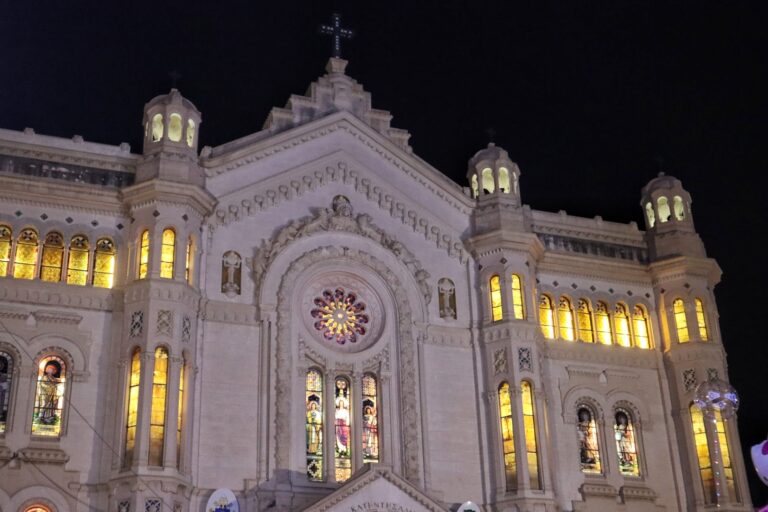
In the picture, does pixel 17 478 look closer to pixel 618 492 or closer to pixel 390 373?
pixel 390 373

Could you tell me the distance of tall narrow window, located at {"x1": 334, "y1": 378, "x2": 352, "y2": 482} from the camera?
111ft

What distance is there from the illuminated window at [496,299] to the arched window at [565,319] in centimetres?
317

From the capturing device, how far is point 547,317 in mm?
39438

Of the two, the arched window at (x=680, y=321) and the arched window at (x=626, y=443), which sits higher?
the arched window at (x=680, y=321)

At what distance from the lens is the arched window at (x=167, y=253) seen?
32.8m

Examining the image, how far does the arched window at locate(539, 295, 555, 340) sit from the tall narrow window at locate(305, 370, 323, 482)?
918cm

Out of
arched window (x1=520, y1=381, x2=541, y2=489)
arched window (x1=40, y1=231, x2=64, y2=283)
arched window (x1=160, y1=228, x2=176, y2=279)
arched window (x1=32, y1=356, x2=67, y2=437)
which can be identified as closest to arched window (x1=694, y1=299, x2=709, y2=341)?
arched window (x1=520, y1=381, x2=541, y2=489)

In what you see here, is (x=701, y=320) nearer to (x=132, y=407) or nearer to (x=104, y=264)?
(x=132, y=407)

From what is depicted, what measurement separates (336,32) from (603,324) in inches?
609

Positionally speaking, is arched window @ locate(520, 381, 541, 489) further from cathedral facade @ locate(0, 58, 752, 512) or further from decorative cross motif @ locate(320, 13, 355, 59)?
decorative cross motif @ locate(320, 13, 355, 59)

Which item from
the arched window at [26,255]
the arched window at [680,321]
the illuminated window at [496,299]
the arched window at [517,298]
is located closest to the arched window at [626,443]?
the arched window at [680,321]

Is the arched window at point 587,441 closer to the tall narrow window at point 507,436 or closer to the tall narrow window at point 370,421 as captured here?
the tall narrow window at point 507,436

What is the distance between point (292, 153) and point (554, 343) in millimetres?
11881

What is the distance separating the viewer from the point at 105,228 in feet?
112
